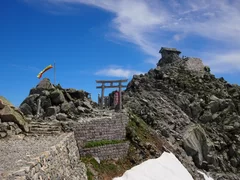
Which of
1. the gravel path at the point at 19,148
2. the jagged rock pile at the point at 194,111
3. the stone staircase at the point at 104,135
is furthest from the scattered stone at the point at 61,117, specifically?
the jagged rock pile at the point at 194,111

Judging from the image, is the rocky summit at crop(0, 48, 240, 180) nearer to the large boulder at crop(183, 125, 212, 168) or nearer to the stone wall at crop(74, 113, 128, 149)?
the stone wall at crop(74, 113, 128, 149)

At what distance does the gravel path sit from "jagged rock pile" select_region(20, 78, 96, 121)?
5.30 meters

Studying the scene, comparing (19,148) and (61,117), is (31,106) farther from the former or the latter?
(19,148)

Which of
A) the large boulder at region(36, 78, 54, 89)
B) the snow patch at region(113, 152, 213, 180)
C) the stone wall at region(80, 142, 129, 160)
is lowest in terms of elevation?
the snow patch at region(113, 152, 213, 180)

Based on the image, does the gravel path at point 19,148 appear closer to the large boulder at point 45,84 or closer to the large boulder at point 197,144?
the large boulder at point 45,84

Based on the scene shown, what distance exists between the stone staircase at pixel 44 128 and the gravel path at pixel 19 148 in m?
1.22

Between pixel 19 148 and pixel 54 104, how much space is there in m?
11.4

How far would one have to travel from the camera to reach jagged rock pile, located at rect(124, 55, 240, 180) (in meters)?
35.7

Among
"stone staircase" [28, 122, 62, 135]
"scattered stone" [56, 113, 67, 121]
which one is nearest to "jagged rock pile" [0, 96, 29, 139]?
"stone staircase" [28, 122, 62, 135]

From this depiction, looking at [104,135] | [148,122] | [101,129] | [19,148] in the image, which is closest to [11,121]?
[19,148]

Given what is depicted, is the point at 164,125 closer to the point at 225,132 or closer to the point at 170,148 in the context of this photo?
the point at 170,148

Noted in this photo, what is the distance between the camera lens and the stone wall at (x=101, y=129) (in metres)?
21.0

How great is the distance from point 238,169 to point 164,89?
14172mm

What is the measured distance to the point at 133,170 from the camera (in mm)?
22328
